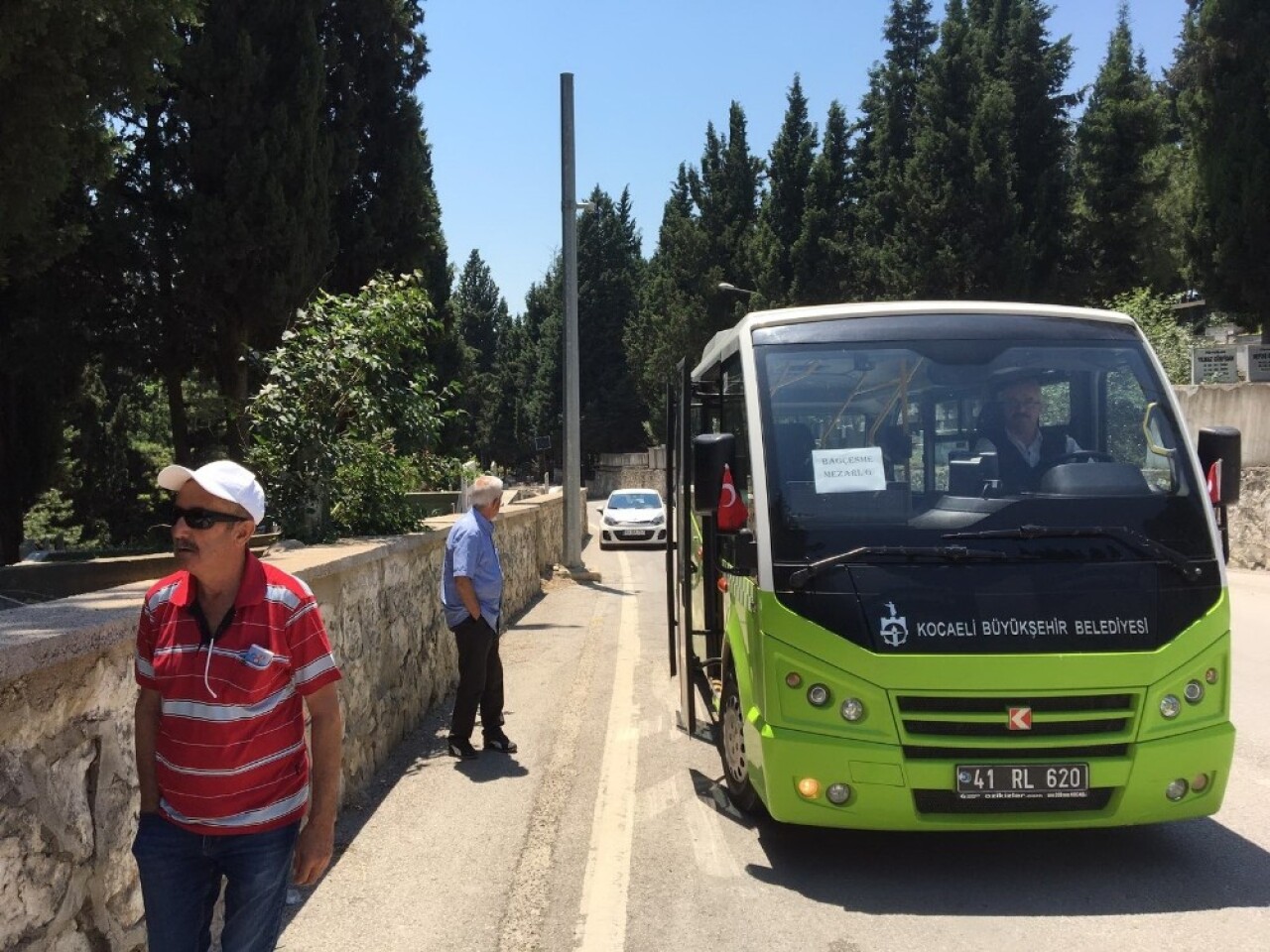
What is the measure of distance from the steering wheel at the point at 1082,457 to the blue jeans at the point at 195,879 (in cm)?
391

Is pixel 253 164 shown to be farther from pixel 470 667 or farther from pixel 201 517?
pixel 201 517

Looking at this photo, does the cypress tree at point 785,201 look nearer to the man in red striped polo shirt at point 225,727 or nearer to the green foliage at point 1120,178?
the green foliage at point 1120,178

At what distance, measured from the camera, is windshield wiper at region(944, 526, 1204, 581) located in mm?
5176

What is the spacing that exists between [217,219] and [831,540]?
16.6 meters

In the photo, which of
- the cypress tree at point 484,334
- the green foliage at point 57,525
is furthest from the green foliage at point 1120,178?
the cypress tree at point 484,334

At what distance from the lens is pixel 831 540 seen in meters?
5.26

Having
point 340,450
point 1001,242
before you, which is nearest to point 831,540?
point 340,450

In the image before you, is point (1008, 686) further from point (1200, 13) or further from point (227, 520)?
point (1200, 13)

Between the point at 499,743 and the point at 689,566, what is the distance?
1.66 meters

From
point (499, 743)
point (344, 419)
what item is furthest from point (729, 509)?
point (344, 419)

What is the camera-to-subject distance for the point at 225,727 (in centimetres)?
299

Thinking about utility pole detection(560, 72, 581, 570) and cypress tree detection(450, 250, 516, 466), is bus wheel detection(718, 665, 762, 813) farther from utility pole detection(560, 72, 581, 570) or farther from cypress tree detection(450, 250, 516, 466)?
cypress tree detection(450, 250, 516, 466)

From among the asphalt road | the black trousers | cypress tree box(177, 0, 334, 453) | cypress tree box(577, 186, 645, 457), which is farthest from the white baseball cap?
cypress tree box(577, 186, 645, 457)

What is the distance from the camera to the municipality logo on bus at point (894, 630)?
4961 mm
